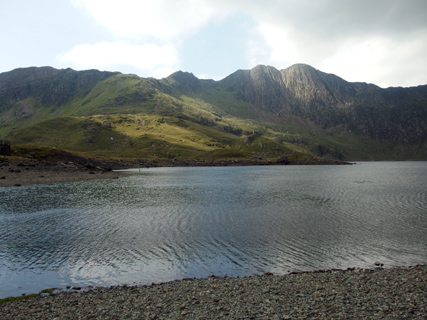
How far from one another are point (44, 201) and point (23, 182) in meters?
34.5

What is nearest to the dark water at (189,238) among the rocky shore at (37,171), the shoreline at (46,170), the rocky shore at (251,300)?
the rocky shore at (251,300)

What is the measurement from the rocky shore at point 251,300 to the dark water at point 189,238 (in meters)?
3.13

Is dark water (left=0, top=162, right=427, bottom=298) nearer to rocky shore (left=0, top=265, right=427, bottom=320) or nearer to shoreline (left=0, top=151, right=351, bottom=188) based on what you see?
rocky shore (left=0, top=265, right=427, bottom=320)

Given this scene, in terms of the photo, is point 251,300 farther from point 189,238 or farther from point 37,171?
point 37,171

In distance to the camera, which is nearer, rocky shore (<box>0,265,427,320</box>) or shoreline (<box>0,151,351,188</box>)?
rocky shore (<box>0,265,427,320</box>)

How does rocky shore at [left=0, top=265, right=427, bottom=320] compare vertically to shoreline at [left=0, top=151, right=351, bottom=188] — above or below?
below

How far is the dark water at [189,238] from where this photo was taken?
24.6 metres

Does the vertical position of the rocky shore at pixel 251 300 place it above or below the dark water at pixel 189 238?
above

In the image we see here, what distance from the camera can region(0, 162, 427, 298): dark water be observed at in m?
24.6

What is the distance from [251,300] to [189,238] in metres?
17.7

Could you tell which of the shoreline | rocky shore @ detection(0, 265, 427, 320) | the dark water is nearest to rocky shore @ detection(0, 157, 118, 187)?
the shoreline

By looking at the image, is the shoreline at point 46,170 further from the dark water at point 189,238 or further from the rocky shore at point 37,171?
the dark water at point 189,238

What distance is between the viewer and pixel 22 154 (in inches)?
5103

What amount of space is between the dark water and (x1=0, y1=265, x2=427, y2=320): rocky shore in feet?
10.3
